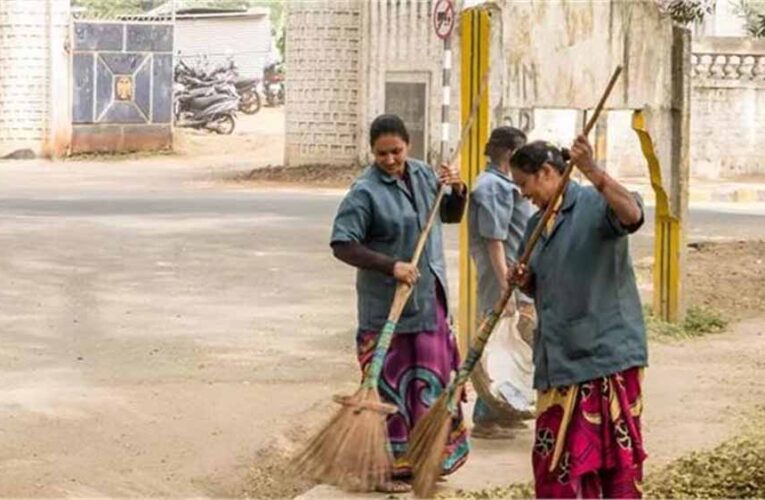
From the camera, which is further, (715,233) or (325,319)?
(715,233)

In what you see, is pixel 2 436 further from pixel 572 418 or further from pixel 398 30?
pixel 398 30

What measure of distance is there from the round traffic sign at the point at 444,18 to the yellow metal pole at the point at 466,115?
8407mm

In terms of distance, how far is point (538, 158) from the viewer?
562 cm

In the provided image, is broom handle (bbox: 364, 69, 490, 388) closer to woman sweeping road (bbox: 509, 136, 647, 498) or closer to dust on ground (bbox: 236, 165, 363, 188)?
woman sweeping road (bbox: 509, 136, 647, 498)

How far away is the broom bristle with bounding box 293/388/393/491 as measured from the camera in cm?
667

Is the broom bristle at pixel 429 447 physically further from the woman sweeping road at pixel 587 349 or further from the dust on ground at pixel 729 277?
the dust on ground at pixel 729 277

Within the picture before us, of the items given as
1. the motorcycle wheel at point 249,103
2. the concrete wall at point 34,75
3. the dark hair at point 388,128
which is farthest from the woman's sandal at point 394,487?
the motorcycle wheel at point 249,103

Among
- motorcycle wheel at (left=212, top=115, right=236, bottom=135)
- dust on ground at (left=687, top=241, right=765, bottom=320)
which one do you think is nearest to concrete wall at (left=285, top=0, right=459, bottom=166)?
dust on ground at (left=687, top=241, right=765, bottom=320)

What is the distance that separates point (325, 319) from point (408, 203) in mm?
5210

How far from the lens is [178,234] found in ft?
56.6

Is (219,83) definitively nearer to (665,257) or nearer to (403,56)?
(403,56)

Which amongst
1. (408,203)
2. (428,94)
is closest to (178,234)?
(428,94)

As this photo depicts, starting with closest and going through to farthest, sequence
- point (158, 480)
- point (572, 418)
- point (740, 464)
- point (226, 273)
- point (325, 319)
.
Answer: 1. point (572, 418)
2. point (740, 464)
3. point (158, 480)
4. point (325, 319)
5. point (226, 273)

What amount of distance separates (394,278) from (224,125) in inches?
1212
